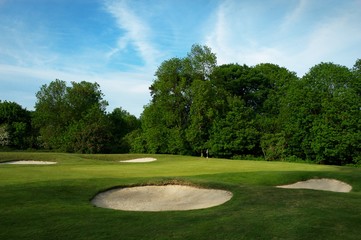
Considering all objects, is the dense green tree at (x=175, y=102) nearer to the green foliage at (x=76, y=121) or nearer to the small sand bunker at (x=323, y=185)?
the green foliage at (x=76, y=121)

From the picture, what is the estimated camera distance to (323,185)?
22453 millimetres

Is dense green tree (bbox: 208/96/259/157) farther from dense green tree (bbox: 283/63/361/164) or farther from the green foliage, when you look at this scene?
the green foliage

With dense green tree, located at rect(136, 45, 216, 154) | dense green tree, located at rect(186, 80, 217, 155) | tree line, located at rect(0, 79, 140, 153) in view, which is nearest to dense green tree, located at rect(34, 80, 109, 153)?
tree line, located at rect(0, 79, 140, 153)

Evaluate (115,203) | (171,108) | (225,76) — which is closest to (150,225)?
(115,203)

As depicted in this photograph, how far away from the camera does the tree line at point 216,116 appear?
1967 inches

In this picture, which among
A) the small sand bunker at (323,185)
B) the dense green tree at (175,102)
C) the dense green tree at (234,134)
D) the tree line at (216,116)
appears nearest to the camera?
the small sand bunker at (323,185)

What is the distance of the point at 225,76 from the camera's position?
2707 inches

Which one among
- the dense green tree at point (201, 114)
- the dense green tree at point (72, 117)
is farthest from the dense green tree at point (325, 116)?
the dense green tree at point (72, 117)

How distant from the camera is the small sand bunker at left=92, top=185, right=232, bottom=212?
13675mm

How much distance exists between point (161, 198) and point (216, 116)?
145 ft

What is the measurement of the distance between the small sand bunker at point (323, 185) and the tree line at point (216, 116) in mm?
26994

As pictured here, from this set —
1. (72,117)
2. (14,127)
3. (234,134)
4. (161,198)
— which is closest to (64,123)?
(72,117)

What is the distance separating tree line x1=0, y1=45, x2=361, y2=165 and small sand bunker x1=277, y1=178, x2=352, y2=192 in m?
27.0

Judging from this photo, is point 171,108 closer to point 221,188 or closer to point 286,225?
point 221,188
